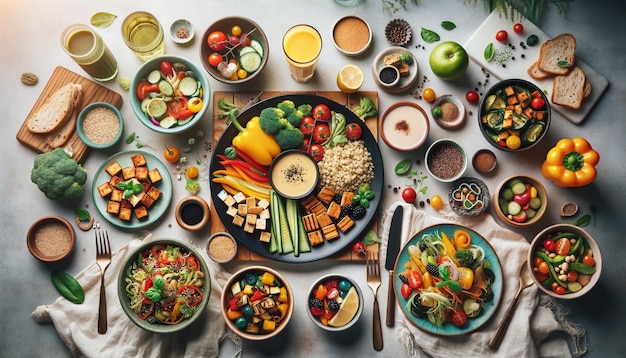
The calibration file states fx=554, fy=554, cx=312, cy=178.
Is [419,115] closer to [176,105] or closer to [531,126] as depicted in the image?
[531,126]

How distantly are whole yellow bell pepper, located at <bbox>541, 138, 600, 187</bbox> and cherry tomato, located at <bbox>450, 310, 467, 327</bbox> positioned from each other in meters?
1.19

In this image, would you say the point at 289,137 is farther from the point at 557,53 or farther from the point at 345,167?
the point at 557,53

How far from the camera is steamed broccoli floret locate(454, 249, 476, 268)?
3836 millimetres

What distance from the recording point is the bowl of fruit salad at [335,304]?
3.89 m

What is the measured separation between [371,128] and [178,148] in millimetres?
1498

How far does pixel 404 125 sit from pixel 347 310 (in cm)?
144

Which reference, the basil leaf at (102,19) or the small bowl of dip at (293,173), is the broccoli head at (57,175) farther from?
the small bowl of dip at (293,173)

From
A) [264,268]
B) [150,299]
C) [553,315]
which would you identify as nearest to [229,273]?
[264,268]

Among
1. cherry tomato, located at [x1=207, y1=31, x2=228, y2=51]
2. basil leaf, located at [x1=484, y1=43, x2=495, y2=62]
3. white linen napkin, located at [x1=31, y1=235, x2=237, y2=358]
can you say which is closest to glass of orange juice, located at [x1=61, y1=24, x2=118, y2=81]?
cherry tomato, located at [x1=207, y1=31, x2=228, y2=51]

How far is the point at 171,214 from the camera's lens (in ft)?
13.9

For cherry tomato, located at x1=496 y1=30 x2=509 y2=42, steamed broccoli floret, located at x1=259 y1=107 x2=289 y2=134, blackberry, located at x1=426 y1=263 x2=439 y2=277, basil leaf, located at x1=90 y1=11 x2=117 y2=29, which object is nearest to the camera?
blackberry, located at x1=426 y1=263 x2=439 y2=277

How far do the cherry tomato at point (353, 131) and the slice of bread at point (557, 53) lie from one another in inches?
58.9

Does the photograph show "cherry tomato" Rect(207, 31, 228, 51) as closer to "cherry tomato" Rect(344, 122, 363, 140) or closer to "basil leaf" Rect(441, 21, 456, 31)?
"cherry tomato" Rect(344, 122, 363, 140)

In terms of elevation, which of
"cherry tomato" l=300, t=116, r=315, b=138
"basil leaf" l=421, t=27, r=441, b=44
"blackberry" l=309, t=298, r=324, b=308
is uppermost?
"basil leaf" l=421, t=27, r=441, b=44
